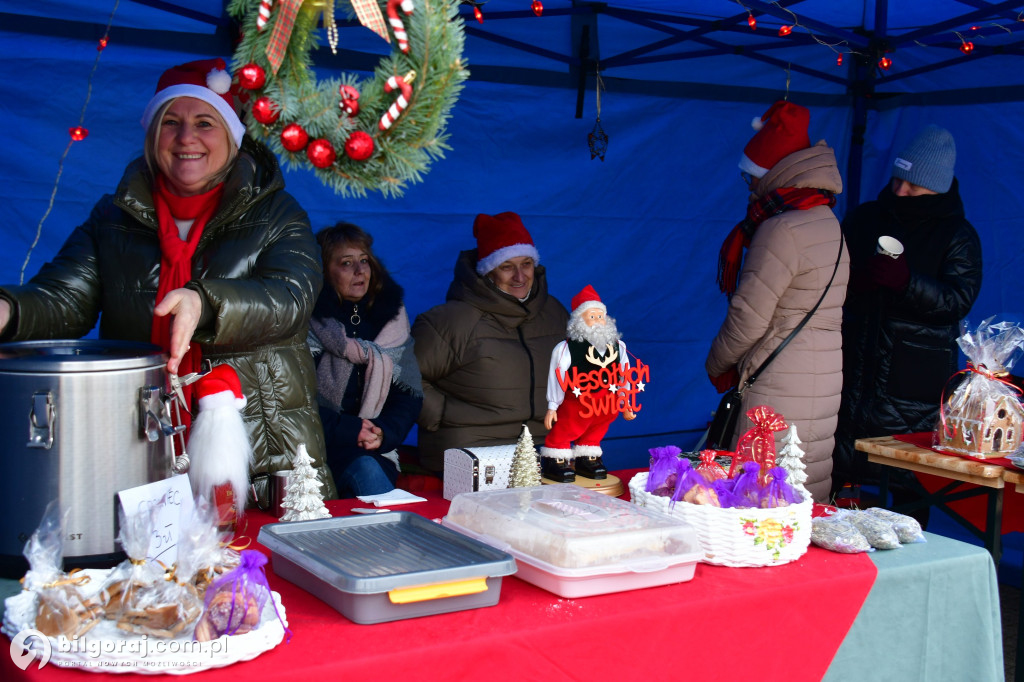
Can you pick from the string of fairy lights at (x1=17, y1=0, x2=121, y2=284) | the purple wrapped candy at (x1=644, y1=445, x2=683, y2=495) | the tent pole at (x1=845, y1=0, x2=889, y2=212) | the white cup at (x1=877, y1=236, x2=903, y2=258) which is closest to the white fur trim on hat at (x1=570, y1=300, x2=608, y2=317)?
the purple wrapped candy at (x1=644, y1=445, x2=683, y2=495)

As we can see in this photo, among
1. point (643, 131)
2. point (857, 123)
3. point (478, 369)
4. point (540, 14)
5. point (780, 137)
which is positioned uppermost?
point (540, 14)

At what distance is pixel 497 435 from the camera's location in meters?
3.90

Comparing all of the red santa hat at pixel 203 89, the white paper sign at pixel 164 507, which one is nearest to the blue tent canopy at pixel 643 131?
the red santa hat at pixel 203 89

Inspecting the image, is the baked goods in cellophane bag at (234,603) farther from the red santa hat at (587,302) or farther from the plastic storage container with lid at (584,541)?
the red santa hat at (587,302)

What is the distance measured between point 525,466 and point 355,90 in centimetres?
101

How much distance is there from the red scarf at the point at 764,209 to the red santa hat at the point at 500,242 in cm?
85

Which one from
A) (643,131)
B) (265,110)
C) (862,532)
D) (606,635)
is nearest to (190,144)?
(265,110)

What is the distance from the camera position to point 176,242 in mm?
2064

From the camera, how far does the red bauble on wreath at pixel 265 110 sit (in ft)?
5.25

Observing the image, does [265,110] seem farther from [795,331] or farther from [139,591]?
[795,331]

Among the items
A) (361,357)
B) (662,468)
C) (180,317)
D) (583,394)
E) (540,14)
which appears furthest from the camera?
(540,14)

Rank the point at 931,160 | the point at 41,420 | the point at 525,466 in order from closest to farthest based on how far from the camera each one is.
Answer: the point at 41,420, the point at 525,466, the point at 931,160

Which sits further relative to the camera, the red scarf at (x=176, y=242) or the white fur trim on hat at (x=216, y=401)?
the red scarf at (x=176, y=242)

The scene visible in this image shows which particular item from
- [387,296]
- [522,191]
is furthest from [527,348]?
[522,191]
